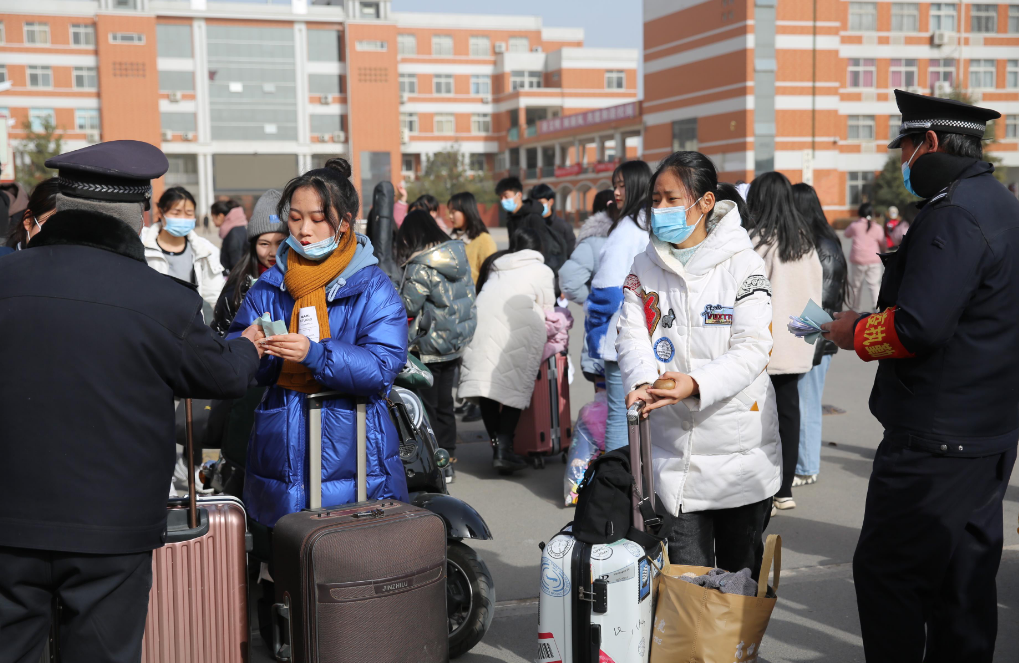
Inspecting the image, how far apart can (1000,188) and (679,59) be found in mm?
52818

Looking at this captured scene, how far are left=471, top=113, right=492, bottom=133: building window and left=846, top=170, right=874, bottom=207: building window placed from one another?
1237 inches

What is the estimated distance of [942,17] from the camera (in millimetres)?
55875

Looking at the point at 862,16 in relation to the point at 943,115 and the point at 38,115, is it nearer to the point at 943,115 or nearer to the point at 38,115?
the point at 38,115

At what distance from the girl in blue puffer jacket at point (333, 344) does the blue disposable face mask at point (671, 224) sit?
3.47 feet

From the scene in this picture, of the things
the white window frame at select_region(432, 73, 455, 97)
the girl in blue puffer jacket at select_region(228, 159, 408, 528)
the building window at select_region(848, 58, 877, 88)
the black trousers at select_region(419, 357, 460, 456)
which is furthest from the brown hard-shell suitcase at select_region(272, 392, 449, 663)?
the white window frame at select_region(432, 73, 455, 97)

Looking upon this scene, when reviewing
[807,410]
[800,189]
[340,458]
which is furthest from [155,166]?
[807,410]

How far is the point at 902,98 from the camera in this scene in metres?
3.04

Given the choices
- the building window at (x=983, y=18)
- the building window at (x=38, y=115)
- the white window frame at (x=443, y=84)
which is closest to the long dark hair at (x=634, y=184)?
the building window at (x=983, y=18)

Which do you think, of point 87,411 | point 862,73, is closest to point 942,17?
point 862,73

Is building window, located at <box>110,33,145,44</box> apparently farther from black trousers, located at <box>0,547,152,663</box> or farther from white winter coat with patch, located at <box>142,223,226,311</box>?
black trousers, located at <box>0,547,152,663</box>

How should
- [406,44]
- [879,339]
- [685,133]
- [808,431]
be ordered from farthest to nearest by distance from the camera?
[406,44]
[685,133]
[808,431]
[879,339]

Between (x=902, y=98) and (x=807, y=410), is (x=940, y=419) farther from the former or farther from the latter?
(x=807, y=410)

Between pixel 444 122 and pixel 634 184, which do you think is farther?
pixel 444 122

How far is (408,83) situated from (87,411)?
74.4 metres
